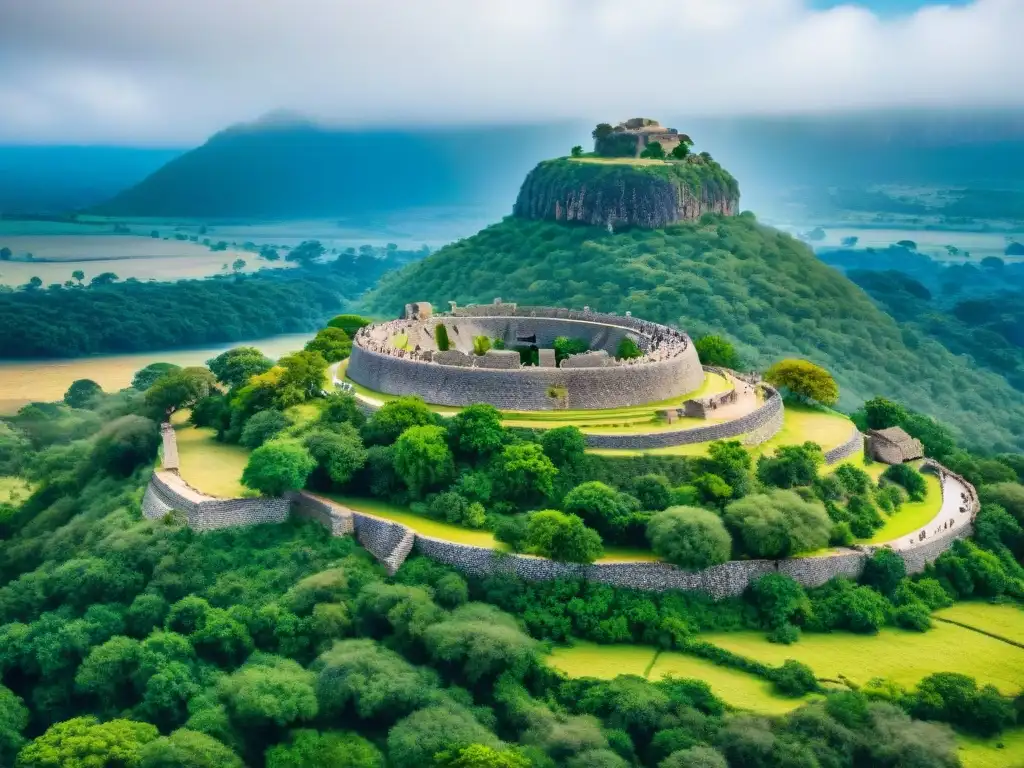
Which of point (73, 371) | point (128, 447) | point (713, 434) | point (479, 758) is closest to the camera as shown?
point (479, 758)

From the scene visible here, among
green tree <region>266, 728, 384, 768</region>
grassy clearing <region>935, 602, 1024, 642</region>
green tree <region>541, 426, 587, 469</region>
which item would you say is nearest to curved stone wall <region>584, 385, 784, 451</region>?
green tree <region>541, 426, 587, 469</region>

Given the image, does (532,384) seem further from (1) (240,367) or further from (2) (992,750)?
(2) (992,750)

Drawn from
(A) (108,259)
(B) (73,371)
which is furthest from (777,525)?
(A) (108,259)

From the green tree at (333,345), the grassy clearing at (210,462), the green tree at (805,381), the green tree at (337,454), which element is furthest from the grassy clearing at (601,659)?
the green tree at (333,345)

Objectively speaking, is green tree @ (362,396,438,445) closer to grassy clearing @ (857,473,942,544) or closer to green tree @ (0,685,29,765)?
green tree @ (0,685,29,765)

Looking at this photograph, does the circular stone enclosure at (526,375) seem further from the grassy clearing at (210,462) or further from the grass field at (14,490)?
the grass field at (14,490)

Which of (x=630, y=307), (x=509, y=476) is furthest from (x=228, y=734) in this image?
(x=630, y=307)
